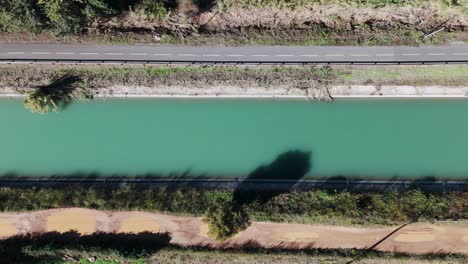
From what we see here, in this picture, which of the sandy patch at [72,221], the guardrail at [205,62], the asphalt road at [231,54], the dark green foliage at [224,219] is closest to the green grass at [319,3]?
the asphalt road at [231,54]

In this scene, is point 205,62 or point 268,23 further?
point 268,23

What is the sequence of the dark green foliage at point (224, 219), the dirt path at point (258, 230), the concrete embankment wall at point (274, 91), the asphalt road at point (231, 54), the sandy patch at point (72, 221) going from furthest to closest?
the concrete embankment wall at point (274, 91) < the asphalt road at point (231, 54) < the sandy patch at point (72, 221) < the dirt path at point (258, 230) < the dark green foliage at point (224, 219)

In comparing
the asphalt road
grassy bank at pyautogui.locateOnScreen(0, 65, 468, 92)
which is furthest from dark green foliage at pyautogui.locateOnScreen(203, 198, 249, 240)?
the asphalt road

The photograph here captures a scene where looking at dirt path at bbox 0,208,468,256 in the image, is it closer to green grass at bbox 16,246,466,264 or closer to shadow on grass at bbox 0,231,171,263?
shadow on grass at bbox 0,231,171,263

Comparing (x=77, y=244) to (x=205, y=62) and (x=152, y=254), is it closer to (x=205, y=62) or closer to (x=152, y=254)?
(x=152, y=254)

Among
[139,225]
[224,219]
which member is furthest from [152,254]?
[224,219]

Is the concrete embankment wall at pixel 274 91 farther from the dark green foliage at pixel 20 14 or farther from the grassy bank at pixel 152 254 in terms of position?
the grassy bank at pixel 152 254
